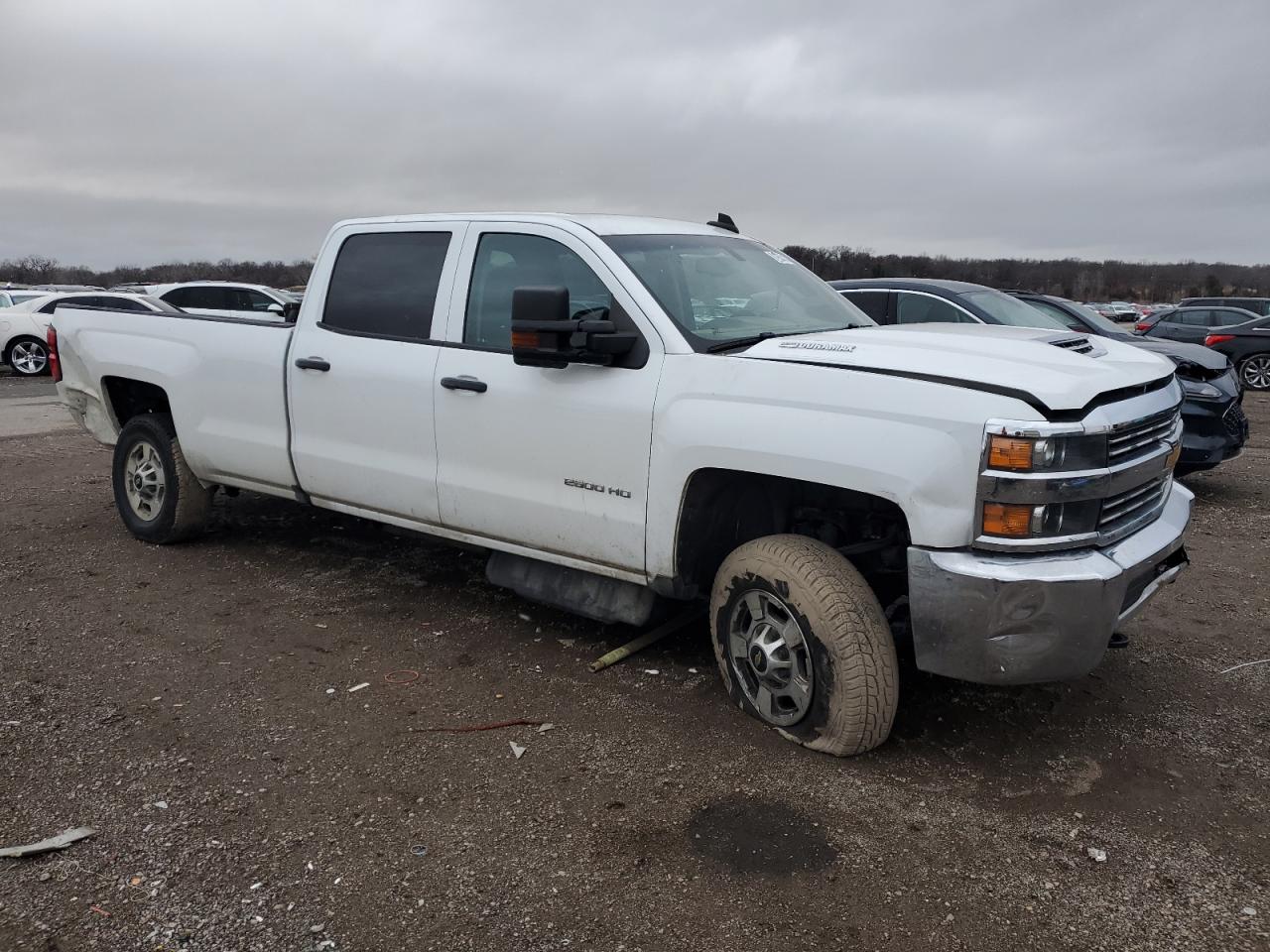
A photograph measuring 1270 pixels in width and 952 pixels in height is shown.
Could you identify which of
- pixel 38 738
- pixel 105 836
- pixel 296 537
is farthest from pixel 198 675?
pixel 296 537

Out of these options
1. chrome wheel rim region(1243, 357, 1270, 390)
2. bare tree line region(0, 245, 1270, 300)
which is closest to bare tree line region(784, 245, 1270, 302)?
bare tree line region(0, 245, 1270, 300)

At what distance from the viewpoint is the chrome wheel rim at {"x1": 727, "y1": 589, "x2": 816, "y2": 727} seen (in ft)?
12.0

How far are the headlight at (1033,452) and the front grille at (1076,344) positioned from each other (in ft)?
2.46

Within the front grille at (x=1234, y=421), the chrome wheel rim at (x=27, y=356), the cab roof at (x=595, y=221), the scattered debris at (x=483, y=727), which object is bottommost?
the chrome wheel rim at (x=27, y=356)

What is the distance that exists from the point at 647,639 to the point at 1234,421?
18.8ft

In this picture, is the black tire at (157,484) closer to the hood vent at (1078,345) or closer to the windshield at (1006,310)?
the hood vent at (1078,345)

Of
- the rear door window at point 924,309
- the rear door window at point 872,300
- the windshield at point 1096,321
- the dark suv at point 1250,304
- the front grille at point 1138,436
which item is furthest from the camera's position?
the dark suv at point 1250,304

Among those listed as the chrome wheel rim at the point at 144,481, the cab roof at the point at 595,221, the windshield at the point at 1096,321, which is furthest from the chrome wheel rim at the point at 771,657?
the windshield at the point at 1096,321

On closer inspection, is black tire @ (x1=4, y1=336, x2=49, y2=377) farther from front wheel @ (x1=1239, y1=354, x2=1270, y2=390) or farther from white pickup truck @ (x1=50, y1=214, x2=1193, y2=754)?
front wheel @ (x1=1239, y1=354, x2=1270, y2=390)

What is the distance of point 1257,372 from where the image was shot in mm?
17797

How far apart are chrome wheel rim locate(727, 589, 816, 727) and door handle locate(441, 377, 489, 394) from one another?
58.9 inches

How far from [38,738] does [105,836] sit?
88 centimetres

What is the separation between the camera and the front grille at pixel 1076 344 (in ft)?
12.6

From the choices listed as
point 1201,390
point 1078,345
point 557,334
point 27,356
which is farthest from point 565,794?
point 27,356
